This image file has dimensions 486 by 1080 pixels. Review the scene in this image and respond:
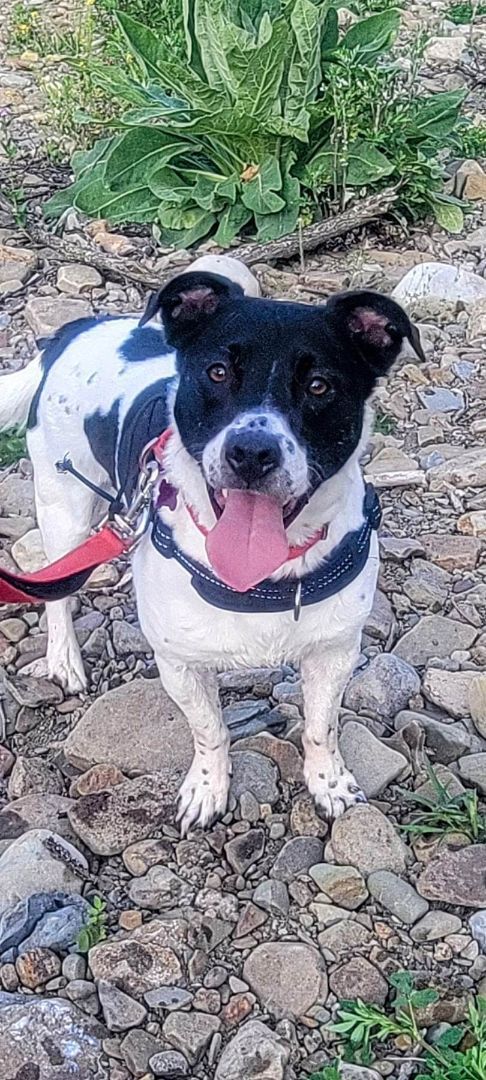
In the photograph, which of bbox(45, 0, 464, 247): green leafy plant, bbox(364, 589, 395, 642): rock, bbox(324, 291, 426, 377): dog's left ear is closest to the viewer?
bbox(324, 291, 426, 377): dog's left ear

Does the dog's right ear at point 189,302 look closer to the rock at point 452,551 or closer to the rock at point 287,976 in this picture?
the rock at point 287,976

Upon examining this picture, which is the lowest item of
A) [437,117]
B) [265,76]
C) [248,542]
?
[437,117]

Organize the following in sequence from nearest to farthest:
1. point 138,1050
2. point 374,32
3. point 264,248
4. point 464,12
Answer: point 138,1050 → point 264,248 → point 374,32 → point 464,12

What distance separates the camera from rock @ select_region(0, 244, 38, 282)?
5918 mm

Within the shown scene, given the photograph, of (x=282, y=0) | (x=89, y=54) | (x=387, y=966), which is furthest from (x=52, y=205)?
(x=387, y=966)

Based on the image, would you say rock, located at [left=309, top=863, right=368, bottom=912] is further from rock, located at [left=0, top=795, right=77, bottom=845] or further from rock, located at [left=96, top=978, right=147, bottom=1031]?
rock, located at [left=0, top=795, right=77, bottom=845]

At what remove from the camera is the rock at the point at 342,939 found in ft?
9.38

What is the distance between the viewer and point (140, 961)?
280 centimetres

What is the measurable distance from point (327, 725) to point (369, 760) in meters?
0.25

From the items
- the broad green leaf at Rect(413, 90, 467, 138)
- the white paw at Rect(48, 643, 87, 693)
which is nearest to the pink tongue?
the white paw at Rect(48, 643, 87, 693)

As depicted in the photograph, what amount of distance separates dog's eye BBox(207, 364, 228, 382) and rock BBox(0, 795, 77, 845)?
1.29 metres

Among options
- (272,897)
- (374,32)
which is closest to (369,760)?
(272,897)

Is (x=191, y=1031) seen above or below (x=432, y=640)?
above

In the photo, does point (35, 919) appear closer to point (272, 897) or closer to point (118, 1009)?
point (118, 1009)
